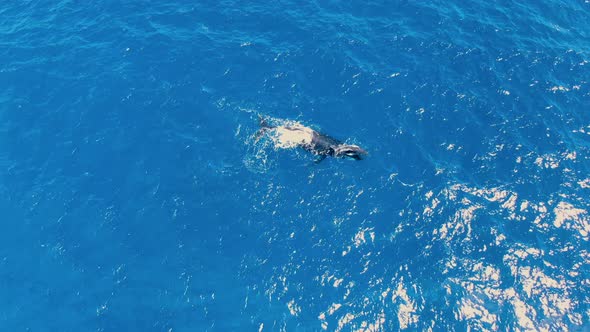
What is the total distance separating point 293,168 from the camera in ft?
165

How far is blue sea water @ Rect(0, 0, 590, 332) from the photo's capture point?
4219 centimetres

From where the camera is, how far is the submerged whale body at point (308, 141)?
167 feet

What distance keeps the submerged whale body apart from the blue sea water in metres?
1.19

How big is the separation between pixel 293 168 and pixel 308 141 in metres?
3.76

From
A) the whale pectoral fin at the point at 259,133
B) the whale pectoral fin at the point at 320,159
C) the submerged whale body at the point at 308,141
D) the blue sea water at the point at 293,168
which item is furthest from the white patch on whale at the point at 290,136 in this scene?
the whale pectoral fin at the point at 320,159

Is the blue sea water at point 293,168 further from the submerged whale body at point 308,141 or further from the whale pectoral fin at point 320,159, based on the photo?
the submerged whale body at point 308,141

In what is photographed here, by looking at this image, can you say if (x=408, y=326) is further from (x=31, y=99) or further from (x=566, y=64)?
(x=31, y=99)

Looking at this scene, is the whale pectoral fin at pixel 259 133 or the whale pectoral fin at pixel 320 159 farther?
the whale pectoral fin at pixel 259 133

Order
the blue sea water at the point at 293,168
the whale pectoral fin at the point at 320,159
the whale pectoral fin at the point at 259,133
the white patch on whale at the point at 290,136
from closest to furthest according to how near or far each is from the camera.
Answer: the blue sea water at the point at 293,168 < the whale pectoral fin at the point at 320,159 < the white patch on whale at the point at 290,136 < the whale pectoral fin at the point at 259,133

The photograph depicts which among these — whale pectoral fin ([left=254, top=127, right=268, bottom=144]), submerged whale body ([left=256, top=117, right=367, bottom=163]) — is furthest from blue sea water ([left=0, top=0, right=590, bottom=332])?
submerged whale body ([left=256, top=117, right=367, bottom=163])

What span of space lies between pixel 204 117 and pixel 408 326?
Answer: 32.7 meters

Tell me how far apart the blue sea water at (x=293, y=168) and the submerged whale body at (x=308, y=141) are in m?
1.19

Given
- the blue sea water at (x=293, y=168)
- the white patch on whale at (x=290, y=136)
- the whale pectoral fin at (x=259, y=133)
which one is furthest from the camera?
the whale pectoral fin at (x=259, y=133)

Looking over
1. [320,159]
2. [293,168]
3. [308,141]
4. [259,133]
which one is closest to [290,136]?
[308,141]
